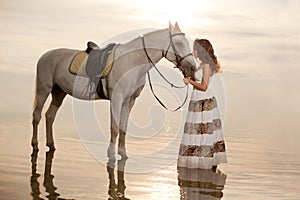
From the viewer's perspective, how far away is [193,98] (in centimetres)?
407

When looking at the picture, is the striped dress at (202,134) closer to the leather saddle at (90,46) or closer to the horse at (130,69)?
the horse at (130,69)

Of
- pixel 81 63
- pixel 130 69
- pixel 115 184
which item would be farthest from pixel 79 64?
pixel 115 184

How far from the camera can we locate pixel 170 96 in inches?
171

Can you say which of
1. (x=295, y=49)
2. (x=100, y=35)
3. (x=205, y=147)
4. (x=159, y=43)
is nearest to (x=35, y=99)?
(x=100, y=35)

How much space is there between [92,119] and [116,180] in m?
0.95

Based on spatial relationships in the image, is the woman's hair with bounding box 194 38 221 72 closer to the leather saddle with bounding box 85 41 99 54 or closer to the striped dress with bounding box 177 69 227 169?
the striped dress with bounding box 177 69 227 169

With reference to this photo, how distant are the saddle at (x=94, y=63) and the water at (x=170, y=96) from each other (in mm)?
372

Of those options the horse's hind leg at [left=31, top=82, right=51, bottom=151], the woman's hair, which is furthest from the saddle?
the woman's hair

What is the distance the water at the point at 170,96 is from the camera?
438cm

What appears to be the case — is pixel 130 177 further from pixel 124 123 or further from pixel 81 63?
pixel 81 63

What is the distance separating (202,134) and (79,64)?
0.98 metres

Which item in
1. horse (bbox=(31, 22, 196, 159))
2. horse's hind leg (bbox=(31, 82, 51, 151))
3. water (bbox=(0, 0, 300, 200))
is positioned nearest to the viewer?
horse (bbox=(31, 22, 196, 159))

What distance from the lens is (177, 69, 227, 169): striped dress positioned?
4.02 meters

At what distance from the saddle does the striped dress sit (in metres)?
0.61
